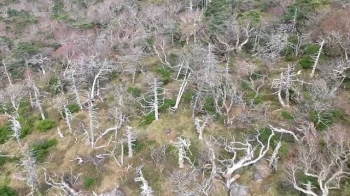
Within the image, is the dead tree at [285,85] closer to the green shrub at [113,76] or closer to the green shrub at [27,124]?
the green shrub at [113,76]

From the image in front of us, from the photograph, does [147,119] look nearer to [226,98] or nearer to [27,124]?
[226,98]

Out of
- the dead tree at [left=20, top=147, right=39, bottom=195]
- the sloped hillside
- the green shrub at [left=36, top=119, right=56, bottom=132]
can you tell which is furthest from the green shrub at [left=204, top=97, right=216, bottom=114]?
the dead tree at [left=20, top=147, right=39, bottom=195]

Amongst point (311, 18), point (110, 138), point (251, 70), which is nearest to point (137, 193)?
point (110, 138)

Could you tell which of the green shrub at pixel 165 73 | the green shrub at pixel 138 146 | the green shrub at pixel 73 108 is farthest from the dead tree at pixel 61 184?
the green shrub at pixel 165 73

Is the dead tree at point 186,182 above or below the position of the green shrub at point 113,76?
below

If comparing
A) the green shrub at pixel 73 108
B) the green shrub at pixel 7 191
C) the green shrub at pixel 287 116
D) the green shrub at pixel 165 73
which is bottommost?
the green shrub at pixel 7 191

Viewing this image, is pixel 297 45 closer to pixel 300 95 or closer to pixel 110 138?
pixel 300 95
